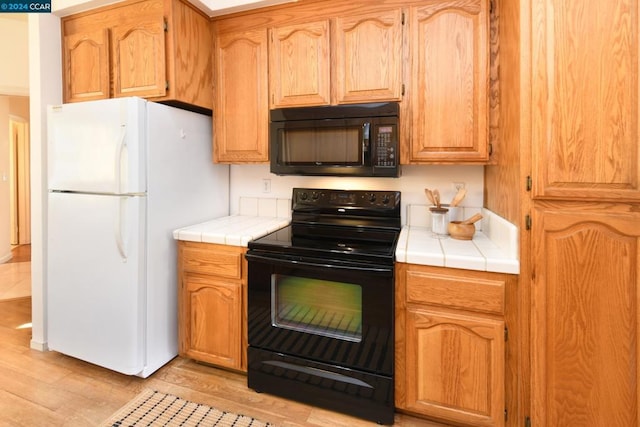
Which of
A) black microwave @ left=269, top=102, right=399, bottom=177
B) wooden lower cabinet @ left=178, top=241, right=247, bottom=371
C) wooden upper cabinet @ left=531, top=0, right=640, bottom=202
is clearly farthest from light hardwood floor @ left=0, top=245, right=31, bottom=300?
wooden upper cabinet @ left=531, top=0, right=640, bottom=202

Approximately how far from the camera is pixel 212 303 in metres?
1.88

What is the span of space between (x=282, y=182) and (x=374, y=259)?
1166 mm

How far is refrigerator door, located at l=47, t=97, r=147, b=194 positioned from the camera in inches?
67.7

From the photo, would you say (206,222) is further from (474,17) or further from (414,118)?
(474,17)

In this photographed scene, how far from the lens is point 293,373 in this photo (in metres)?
1.68

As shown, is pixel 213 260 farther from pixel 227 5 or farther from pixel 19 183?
pixel 19 183

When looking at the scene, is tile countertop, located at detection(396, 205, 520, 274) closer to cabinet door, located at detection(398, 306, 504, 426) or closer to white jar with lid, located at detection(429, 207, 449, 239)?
white jar with lid, located at detection(429, 207, 449, 239)

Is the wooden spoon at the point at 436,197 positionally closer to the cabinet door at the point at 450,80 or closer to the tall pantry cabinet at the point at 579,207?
the cabinet door at the point at 450,80

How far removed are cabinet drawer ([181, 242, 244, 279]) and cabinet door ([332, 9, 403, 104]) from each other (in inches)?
43.0

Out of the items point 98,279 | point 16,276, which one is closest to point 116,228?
point 98,279

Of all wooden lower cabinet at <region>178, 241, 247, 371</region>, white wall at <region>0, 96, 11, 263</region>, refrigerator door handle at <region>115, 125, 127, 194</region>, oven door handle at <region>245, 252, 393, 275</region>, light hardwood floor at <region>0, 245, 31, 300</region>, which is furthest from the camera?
white wall at <region>0, 96, 11, 263</region>

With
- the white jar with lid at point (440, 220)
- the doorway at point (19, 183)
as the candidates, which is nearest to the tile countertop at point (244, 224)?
the white jar with lid at point (440, 220)

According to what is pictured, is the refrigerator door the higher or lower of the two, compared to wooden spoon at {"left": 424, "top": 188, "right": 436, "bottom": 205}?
higher

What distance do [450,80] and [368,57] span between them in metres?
0.47
